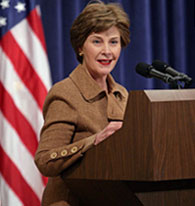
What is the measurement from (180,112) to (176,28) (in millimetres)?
2560

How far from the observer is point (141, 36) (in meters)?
3.77

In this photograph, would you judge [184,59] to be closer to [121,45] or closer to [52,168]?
[121,45]

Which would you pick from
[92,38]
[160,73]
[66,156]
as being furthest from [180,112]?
[92,38]

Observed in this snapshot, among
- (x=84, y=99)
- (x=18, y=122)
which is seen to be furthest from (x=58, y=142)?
(x=18, y=122)

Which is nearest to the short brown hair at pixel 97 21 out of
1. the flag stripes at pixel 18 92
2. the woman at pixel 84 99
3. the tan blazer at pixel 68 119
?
the woman at pixel 84 99

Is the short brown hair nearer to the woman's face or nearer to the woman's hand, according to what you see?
the woman's face

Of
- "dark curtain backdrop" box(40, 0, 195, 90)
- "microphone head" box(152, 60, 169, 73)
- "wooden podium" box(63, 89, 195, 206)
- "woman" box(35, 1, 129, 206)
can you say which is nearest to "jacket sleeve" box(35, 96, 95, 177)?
"woman" box(35, 1, 129, 206)

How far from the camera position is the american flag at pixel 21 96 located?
3318 millimetres

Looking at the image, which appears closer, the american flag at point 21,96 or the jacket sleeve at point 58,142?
the jacket sleeve at point 58,142

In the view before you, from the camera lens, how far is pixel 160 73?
1901 millimetres

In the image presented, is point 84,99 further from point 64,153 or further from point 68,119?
point 64,153

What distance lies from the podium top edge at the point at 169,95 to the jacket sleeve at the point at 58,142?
30cm

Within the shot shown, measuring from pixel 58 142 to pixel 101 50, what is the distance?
0.43 meters

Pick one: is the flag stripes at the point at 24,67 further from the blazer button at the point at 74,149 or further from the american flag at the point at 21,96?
the blazer button at the point at 74,149
